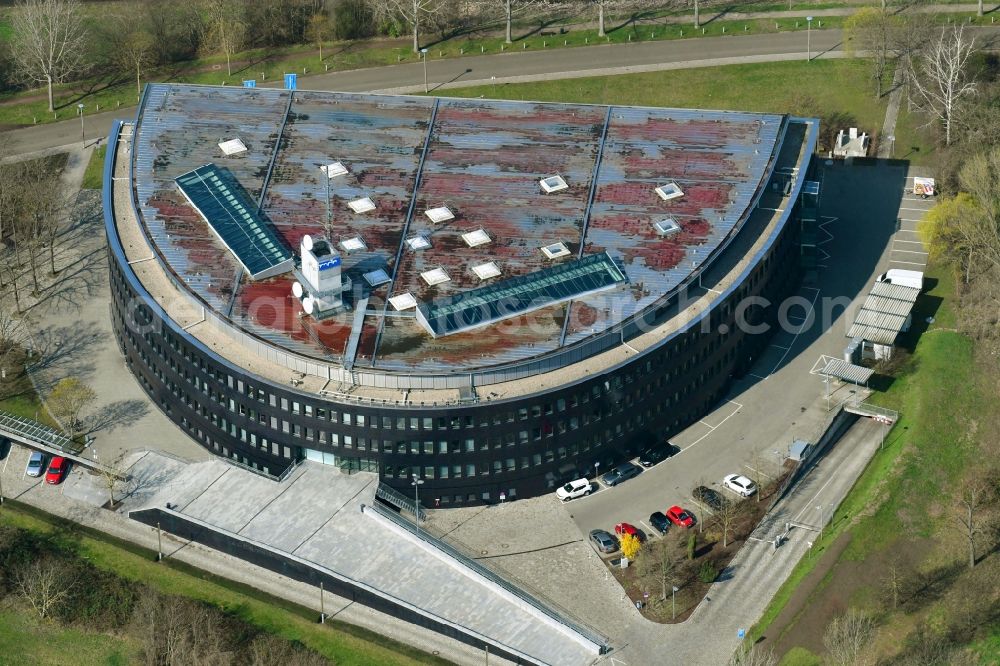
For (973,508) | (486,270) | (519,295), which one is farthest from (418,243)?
(973,508)

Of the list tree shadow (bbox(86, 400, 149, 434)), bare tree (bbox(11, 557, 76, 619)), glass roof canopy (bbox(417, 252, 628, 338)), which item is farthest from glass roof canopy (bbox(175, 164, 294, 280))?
bare tree (bbox(11, 557, 76, 619))

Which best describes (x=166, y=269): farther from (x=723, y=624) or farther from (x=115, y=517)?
(x=723, y=624)

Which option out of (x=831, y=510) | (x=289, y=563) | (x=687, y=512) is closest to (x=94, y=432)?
(x=289, y=563)

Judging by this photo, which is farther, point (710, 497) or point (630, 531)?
point (710, 497)

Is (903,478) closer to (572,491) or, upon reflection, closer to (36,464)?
(572,491)

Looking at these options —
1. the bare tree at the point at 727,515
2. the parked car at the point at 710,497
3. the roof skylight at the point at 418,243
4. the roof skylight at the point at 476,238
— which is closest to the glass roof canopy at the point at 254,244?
the roof skylight at the point at 418,243

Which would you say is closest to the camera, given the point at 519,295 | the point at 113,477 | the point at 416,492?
the point at 416,492

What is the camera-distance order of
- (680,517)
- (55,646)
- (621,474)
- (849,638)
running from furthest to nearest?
(621,474)
(680,517)
(55,646)
(849,638)
